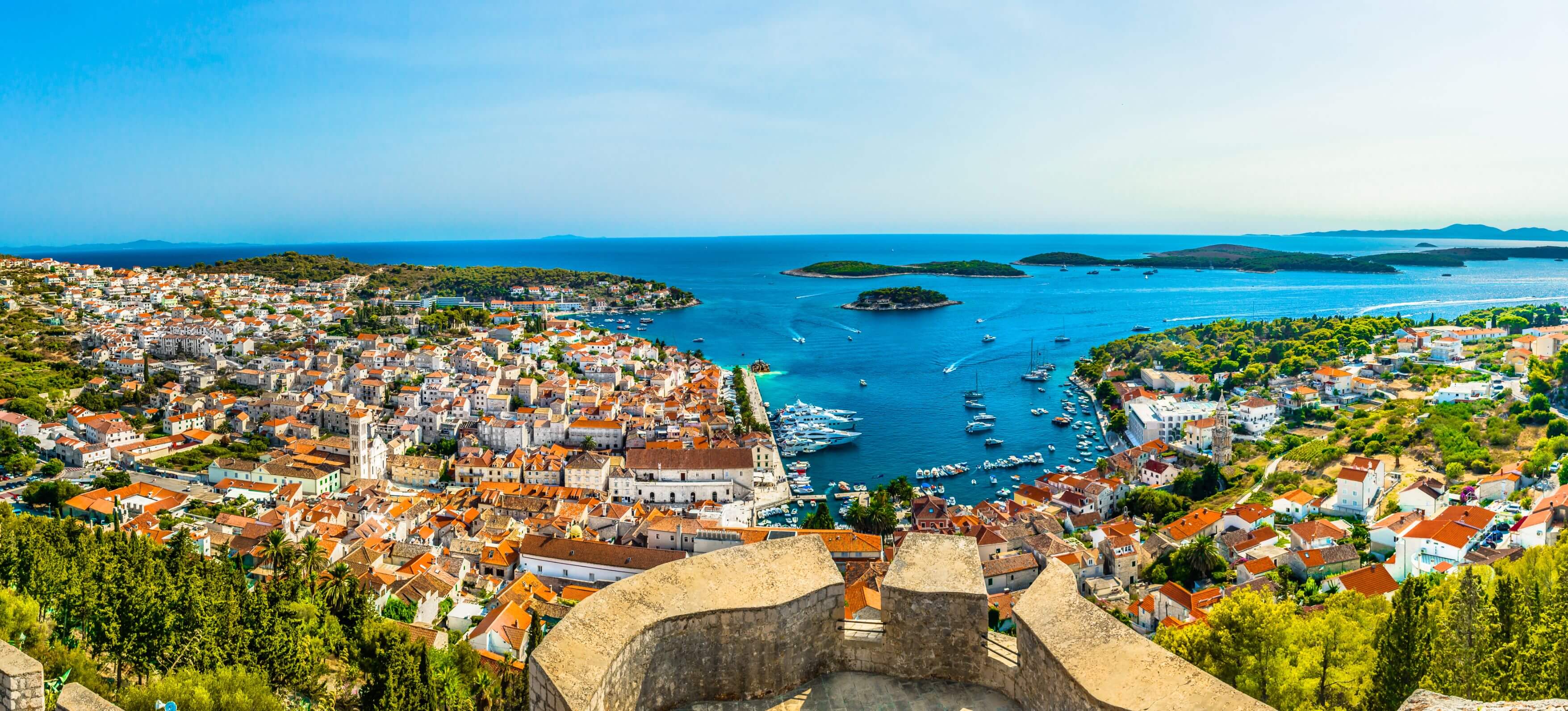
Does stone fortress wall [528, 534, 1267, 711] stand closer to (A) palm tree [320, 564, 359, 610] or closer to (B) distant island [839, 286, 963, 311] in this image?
(A) palm tree [320, 564, 359, 610]

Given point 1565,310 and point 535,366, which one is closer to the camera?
point 535,366

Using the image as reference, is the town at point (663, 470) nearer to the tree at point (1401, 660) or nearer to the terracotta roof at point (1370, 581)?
the terracotta roof at point (1370, 581)

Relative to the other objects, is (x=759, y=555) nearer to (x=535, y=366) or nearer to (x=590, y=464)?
(x=590, y=464)

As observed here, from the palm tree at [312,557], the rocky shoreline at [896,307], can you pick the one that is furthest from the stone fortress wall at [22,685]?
the rocky shoreline at [896,307]

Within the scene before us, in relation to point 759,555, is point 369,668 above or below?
below

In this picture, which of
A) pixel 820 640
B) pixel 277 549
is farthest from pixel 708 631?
pixel 277 549

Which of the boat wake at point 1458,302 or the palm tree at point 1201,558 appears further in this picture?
the boat wake at point 1458,302

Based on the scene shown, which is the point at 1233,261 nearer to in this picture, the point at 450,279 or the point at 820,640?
the point at 450,279

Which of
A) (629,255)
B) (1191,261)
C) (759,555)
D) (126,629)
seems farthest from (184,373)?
(629,255)
